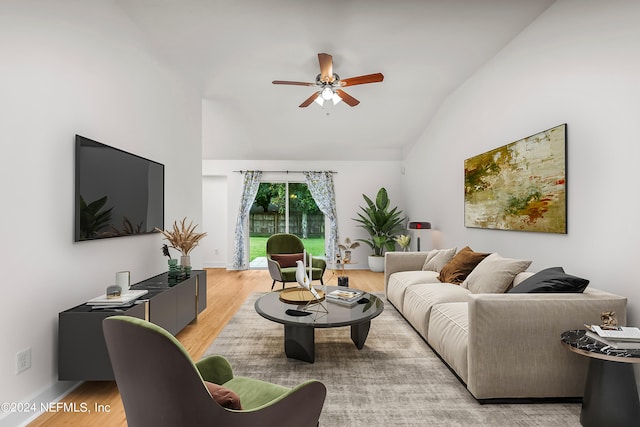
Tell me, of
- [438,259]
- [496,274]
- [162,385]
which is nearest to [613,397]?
[496,274]

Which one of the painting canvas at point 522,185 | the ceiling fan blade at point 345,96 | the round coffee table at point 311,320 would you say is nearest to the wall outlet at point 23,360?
the round coffee table at point 311,320

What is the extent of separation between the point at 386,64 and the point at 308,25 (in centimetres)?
124

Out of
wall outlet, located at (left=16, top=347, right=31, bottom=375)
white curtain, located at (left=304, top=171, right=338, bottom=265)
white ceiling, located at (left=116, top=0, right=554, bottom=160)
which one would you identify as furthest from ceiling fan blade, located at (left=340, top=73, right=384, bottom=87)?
white curtain, located at (left=304, top=171, right=338, bottom=265)

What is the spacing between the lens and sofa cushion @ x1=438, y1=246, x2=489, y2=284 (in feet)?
11.8

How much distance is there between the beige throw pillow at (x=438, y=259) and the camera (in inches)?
164

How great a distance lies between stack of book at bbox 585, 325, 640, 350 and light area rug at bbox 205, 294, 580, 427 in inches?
20.2

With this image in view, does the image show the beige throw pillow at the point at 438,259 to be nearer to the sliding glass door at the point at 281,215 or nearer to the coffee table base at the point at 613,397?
the coffee table base at the point at 613,397

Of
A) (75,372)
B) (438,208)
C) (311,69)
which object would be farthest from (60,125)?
(438,208)

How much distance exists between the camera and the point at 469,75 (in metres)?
4.45

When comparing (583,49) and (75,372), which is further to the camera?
(583,49)

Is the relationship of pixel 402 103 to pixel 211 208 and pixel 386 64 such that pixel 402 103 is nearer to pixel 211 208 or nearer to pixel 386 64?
pixel 386 64

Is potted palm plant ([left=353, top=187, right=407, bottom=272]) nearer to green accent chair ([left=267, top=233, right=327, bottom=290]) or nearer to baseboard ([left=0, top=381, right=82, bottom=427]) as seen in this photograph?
green accent chair ([left=267, top=233, right=327, bottom=290])

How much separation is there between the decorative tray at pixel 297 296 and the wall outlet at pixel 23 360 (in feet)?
5.74

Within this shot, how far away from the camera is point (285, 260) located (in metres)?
5.39
